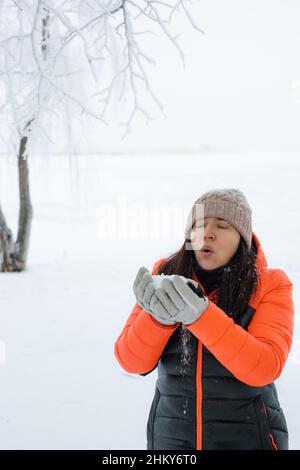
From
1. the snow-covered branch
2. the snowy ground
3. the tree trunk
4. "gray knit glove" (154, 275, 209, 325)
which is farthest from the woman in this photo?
the tree trunk

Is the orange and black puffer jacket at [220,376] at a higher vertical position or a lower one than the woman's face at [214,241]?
lower

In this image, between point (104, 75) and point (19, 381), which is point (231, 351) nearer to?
point (19, 381)

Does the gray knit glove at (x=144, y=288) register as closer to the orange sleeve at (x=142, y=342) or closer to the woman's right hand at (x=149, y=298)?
the woman's right hand at (x=149, y=298)

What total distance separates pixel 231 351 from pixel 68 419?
1946 mm

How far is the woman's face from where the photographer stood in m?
1.46

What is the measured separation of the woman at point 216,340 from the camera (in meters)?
1.23

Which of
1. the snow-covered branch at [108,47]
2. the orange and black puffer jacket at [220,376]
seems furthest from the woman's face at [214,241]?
the snow-covered branch at [108,47]

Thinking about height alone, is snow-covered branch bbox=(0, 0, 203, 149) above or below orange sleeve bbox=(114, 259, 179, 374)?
above

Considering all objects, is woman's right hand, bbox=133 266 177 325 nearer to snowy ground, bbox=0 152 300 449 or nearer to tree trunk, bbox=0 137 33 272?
snowy ground, bbox=0 152 300 449

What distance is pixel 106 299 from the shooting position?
5359 millimetres

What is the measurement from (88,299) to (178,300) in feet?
14.1

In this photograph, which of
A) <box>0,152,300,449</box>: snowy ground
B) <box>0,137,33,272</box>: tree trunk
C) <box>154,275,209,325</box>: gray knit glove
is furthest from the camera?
<box>0,137,33,272</box>: tree trunk
